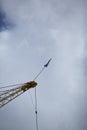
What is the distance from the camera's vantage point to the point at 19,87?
238 feet

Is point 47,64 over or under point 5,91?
over

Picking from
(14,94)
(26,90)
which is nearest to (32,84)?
(26,90)

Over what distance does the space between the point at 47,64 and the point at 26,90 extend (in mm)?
12735

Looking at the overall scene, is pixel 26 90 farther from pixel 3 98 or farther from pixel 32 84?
pixel 3 98

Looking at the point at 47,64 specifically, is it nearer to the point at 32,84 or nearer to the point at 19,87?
the point at 32,84

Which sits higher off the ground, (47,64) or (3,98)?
(47,64)

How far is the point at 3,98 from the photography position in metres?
72.4

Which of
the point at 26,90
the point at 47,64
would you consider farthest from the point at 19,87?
the point at 47,64

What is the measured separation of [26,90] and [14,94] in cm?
552

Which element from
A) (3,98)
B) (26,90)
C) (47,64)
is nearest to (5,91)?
(3,98)

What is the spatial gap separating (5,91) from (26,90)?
8.10m

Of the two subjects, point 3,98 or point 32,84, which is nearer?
point 32,84

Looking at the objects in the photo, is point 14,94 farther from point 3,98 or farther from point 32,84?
point 32,84

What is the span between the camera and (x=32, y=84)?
67.6m
